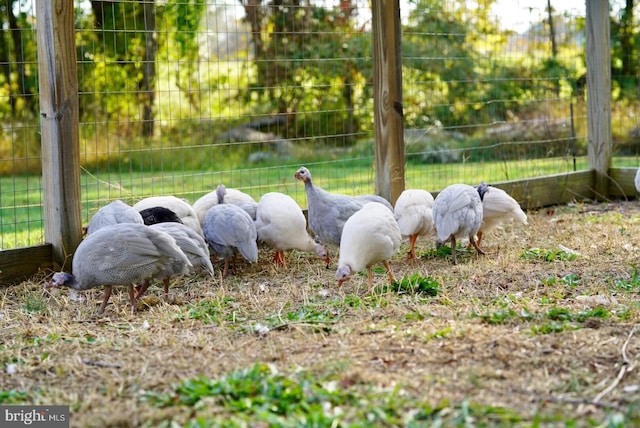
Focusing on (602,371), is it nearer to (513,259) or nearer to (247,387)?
(247,387)

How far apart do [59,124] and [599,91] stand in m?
6.25

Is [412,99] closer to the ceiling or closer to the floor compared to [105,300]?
closer to the ceiling

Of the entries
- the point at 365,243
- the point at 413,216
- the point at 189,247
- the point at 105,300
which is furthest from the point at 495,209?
the point at 105,300

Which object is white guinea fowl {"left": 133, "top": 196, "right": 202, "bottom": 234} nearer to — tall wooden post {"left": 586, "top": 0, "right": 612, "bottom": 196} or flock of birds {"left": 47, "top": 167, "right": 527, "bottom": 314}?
flock of birds {"left": 47, "top": 167, "right": 527, "bottom": 314}

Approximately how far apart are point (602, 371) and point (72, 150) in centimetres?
422

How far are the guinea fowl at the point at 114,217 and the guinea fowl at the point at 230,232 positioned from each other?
2.03 ft

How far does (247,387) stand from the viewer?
11.9 ft

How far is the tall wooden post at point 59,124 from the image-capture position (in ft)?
20.6

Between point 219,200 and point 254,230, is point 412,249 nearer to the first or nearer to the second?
point 254,230

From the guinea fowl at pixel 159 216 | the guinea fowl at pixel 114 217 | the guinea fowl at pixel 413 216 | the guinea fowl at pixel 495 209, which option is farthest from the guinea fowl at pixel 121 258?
the guinea fowl at pixel 495 209

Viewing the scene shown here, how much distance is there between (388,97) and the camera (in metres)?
8.00

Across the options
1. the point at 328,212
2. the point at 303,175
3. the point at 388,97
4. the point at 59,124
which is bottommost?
the point at 328,212

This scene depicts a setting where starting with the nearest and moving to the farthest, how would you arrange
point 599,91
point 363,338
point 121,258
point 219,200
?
point 363,338 < point 121,258 < point 219,200 < point 599,91

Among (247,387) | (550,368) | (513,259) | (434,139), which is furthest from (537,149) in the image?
(247,387)
